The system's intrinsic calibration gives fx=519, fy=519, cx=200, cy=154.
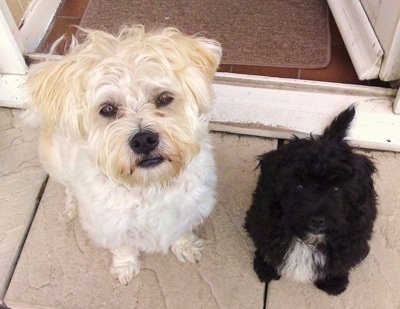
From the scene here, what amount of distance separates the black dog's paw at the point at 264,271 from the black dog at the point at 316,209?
1cm

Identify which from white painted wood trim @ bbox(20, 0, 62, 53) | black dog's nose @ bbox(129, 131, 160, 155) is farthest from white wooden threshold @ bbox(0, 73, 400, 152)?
black dog's nose @ bbox(129, 131, 160, 155)

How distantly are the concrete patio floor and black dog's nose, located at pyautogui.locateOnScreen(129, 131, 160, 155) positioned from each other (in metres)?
0.83

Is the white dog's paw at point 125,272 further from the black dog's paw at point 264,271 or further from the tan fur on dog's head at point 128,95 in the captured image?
the tan fur on dog's head at point 128,95

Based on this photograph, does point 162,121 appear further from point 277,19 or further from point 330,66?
point 277,19

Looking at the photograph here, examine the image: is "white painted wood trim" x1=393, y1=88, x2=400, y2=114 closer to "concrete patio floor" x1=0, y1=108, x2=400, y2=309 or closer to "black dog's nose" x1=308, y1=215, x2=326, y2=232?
"concrete patio floor" x1=0, y1=108, x2=400, y2=309

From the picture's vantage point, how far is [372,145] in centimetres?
234

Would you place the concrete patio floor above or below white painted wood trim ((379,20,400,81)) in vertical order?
below

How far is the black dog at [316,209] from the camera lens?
1.54m

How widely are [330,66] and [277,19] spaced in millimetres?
422

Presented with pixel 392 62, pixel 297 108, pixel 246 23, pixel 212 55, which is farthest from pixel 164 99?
pixel 246 23

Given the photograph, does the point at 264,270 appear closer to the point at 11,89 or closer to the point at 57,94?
the point at 57,94

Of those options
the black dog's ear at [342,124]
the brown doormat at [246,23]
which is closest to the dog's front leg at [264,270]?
the black dog's ear at [342,124]

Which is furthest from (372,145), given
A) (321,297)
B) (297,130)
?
(321,297)

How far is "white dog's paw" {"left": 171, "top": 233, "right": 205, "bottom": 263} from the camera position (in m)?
2.05
